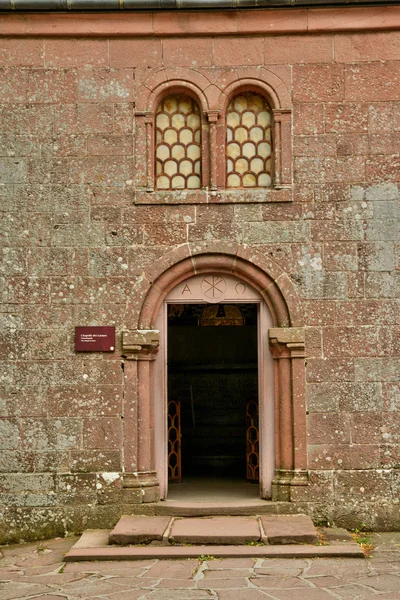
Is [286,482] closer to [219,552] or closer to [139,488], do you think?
[219,552]

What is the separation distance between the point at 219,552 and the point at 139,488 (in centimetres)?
131

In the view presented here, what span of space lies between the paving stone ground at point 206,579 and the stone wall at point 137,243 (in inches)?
36.7

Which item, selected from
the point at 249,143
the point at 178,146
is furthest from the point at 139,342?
the point at 249,143

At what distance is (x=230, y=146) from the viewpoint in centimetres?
838

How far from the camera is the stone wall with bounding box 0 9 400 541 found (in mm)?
7910

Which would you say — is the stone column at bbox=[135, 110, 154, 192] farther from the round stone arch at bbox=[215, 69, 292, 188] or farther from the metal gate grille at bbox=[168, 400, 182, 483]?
the metal gate grille at bbox=[168, 400, 182, 483]

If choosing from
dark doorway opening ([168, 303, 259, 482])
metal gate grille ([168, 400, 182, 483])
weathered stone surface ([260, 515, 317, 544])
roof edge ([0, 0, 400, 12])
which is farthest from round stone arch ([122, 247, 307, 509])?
dark doorway opening ([168, 303, 259, 482])

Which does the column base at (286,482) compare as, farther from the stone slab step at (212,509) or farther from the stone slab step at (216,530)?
the stone slab step at (216,530)

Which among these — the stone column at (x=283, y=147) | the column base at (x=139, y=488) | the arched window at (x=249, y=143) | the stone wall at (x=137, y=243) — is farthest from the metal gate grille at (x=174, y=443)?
the stone column at (x=283, y=147)

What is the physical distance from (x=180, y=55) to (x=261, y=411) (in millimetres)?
3856

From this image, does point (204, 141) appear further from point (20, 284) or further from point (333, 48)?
point (20, 284)

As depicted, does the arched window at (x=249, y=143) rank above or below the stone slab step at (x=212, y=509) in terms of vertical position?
above

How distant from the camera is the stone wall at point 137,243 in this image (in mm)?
7910

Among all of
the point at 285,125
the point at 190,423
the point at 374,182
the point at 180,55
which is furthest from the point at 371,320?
the point at 190,423
